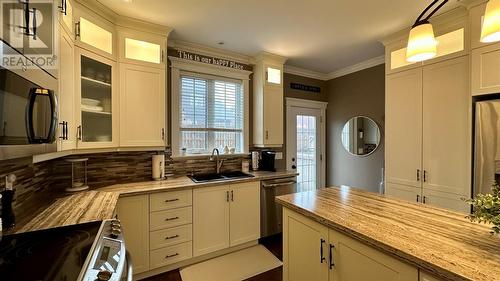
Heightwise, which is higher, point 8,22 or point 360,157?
point 8,22

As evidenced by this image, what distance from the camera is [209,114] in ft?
10.5

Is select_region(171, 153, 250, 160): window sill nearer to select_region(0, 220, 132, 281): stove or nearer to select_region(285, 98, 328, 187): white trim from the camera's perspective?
select_region(285, 98, 328, 187): white trim

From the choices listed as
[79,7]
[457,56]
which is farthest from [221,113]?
[457,56]

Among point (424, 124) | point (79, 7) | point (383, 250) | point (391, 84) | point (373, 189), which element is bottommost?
point (373, 189)

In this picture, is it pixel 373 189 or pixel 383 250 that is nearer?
pixel 383 250

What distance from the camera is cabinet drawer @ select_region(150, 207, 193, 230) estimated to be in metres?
2.25

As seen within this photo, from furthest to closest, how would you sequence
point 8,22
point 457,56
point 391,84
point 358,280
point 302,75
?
point 302,75
point 391,84
point 457,56
point 358,280
point 8,22

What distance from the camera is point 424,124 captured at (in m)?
2.40

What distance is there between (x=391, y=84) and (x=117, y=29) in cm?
321

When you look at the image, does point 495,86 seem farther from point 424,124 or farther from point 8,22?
point 8,22

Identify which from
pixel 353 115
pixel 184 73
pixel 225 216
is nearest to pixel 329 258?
pixel 225 216

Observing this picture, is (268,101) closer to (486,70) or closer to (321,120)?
(321,120)

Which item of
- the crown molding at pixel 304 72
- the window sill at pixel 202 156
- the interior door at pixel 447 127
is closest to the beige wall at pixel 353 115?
the crown molding at pixel 304 72

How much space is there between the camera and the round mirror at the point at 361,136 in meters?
3.53
